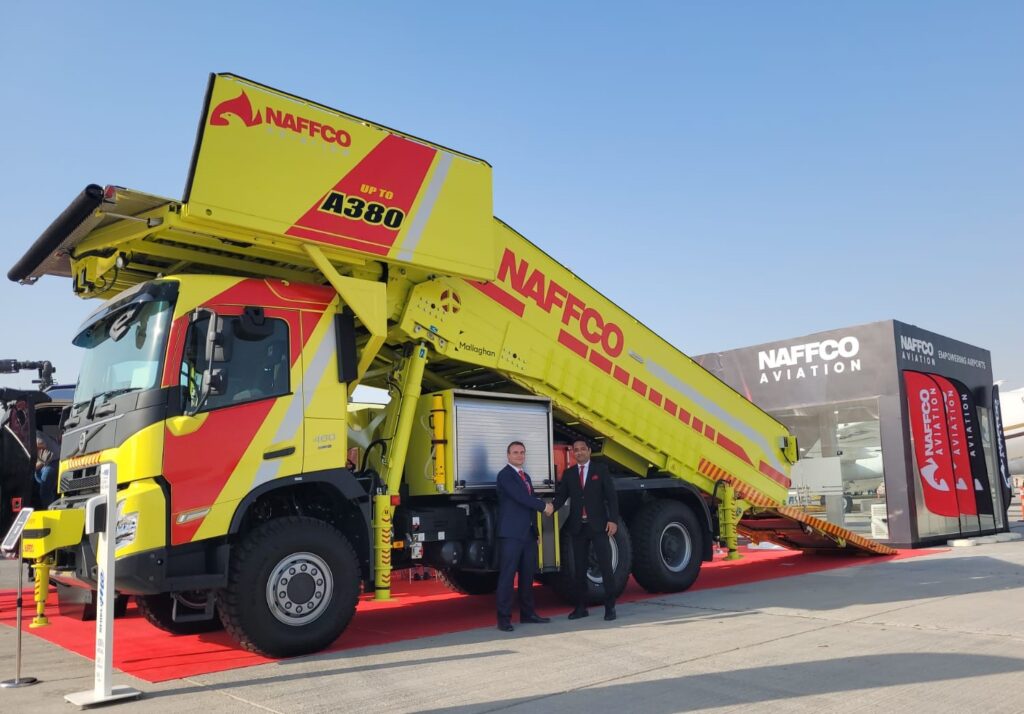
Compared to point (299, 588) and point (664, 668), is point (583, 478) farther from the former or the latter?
point (299, 588)

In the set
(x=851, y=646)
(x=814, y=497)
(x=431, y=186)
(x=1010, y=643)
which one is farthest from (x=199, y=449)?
(x=814, y=497)

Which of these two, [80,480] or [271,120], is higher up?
[271,120]

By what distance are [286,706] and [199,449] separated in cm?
201

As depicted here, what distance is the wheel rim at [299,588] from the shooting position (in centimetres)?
633

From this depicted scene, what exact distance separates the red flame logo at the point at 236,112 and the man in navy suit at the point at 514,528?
3648mm

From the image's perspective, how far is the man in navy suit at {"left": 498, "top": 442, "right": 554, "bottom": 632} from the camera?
759 cm

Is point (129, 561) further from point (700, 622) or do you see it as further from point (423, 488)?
point (700, 622)

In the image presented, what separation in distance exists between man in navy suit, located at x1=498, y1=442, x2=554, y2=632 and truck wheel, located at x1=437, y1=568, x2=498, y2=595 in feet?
7.28

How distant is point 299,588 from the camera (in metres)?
6.44

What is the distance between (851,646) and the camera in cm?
624

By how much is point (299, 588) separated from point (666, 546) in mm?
4825

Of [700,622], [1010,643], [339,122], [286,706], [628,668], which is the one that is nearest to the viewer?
[286,706]

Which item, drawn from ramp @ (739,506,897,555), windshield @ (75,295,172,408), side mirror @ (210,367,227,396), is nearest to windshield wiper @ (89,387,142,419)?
windshield @ (75,295,172,408)

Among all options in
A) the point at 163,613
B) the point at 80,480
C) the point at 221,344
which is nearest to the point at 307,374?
the point at 221,344
